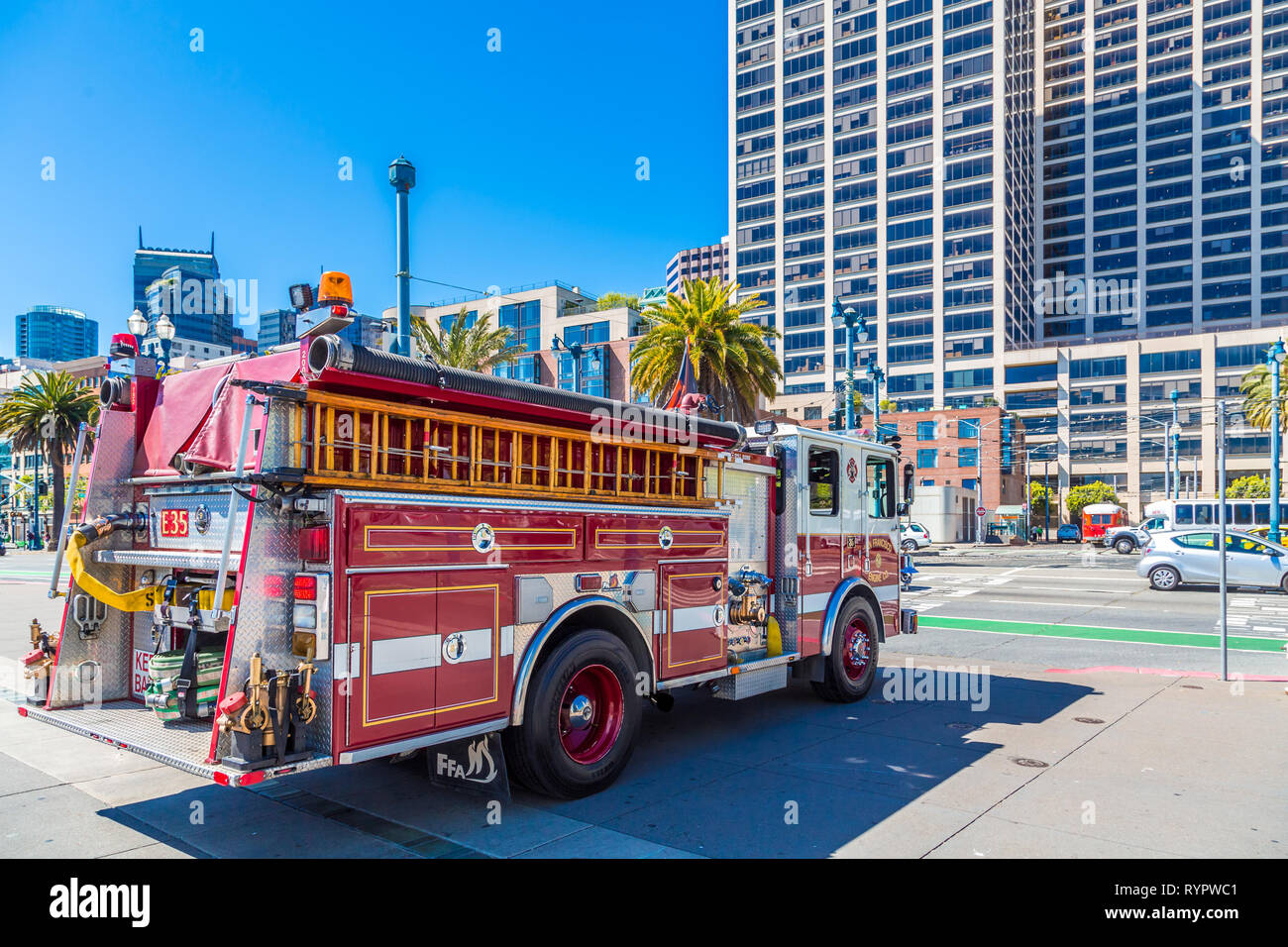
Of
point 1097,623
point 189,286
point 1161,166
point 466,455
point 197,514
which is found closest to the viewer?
point 466,455

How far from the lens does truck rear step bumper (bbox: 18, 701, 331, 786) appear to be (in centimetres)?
416

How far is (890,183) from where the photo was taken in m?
93.4

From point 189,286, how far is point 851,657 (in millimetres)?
59230

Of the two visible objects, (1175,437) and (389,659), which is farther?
(1175,437)

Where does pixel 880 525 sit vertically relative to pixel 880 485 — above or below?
below

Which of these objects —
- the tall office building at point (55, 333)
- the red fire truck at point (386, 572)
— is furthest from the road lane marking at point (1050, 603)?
the tall office building at point (55, 333)

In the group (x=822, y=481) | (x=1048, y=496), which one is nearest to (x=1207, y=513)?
(x=822, y=481)

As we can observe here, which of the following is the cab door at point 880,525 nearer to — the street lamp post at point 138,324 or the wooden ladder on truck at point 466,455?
the wooden ladder on truck at point 466,455

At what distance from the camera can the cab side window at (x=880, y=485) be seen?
9344 millimetres

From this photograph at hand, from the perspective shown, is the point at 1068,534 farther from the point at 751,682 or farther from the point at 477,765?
the point at 477,765

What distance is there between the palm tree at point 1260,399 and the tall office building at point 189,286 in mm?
54607

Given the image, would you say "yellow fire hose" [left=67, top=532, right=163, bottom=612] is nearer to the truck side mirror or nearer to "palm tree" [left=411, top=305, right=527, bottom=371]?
the truck side mirror

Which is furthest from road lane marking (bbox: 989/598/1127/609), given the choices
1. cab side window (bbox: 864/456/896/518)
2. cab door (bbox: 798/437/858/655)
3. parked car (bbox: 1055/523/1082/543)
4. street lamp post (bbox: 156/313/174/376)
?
parked car (bbox: 1055/523/1082/543)
